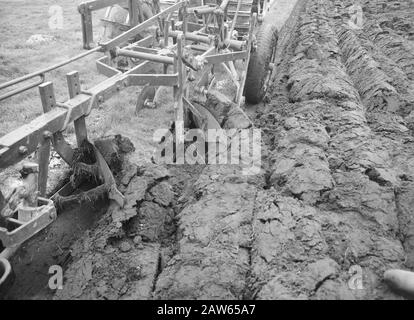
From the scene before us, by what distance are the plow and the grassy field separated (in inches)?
16.9

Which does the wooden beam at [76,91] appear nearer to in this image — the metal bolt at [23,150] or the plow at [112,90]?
the plow at [112,90]

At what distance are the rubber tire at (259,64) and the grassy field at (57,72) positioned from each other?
1396 mm

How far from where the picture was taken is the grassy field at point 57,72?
18.5 ft

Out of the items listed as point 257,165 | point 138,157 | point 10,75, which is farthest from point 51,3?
point 257,165

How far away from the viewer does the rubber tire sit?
6137mm

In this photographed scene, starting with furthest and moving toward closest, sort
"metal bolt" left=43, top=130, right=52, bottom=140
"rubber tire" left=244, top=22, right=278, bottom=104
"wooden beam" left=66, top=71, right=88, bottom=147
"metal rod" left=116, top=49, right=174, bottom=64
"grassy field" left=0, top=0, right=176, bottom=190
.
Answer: "rubber tire" left=244, top=22, right=278, bottom=104 → "grassy field" left=0, top=0, right=176, bottom=190 → "metal rod" left=116, top=49, right=174, bottom=64 → "wooden beam" left=66, top=71, right=88, bottom=147 → "metal bolt" left=43, top=130, right=52, bottom=140

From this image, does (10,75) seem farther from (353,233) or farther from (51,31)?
(353,233)

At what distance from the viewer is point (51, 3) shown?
1332cm

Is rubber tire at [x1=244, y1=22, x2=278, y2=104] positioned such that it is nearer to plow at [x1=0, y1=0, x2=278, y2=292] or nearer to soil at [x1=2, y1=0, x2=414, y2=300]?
plow at [x1=0, y1=0, x2=278, y2=292]

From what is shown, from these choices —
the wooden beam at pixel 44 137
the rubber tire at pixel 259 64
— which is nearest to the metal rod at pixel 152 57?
the wooden beam at pixel 44 137

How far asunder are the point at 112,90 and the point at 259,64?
10.7 ft

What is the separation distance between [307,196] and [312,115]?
1.84 metres

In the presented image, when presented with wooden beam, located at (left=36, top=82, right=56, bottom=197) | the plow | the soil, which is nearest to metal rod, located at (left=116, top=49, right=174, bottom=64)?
the plow
